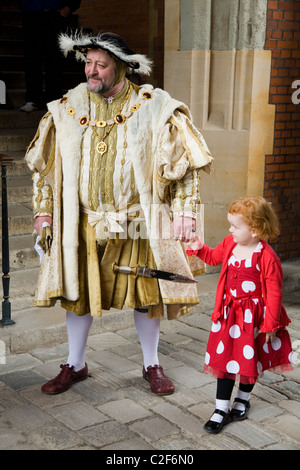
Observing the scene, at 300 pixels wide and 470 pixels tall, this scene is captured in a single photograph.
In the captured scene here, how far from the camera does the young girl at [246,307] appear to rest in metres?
3.10

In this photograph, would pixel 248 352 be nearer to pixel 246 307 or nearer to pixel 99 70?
pixel 246 307

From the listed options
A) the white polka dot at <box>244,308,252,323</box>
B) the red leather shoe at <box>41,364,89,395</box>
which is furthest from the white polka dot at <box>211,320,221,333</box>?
the red leather shoe at <box>41,364,89,395</box>

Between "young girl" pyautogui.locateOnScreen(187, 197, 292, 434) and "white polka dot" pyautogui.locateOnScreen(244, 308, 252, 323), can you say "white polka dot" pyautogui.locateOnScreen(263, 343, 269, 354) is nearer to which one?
"young girl" pyautogui.locateOnScreen(187, 197, 292, 434)

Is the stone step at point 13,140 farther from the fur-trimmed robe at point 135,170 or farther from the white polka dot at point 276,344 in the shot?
the white polka dot at point 276,344

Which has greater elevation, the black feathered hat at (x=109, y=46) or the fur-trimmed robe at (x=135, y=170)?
the black feathered hat at (x=109, y=46)

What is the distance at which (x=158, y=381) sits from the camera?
145 inches

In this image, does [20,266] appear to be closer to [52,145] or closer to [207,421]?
[52,145]

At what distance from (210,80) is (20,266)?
219 cm

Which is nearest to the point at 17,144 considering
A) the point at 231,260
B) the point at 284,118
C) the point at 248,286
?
the point at 284,118

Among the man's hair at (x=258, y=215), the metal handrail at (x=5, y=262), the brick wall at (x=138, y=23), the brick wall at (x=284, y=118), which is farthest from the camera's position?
the brick wall at (x=138, y=23)

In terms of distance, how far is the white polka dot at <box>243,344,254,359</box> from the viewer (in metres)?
3.17

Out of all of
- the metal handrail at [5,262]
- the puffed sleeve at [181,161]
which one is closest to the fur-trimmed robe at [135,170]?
the puffed sleeve at [181,161]

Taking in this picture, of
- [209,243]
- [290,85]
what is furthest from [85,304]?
[290,85]

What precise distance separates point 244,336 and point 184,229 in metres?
0.60
